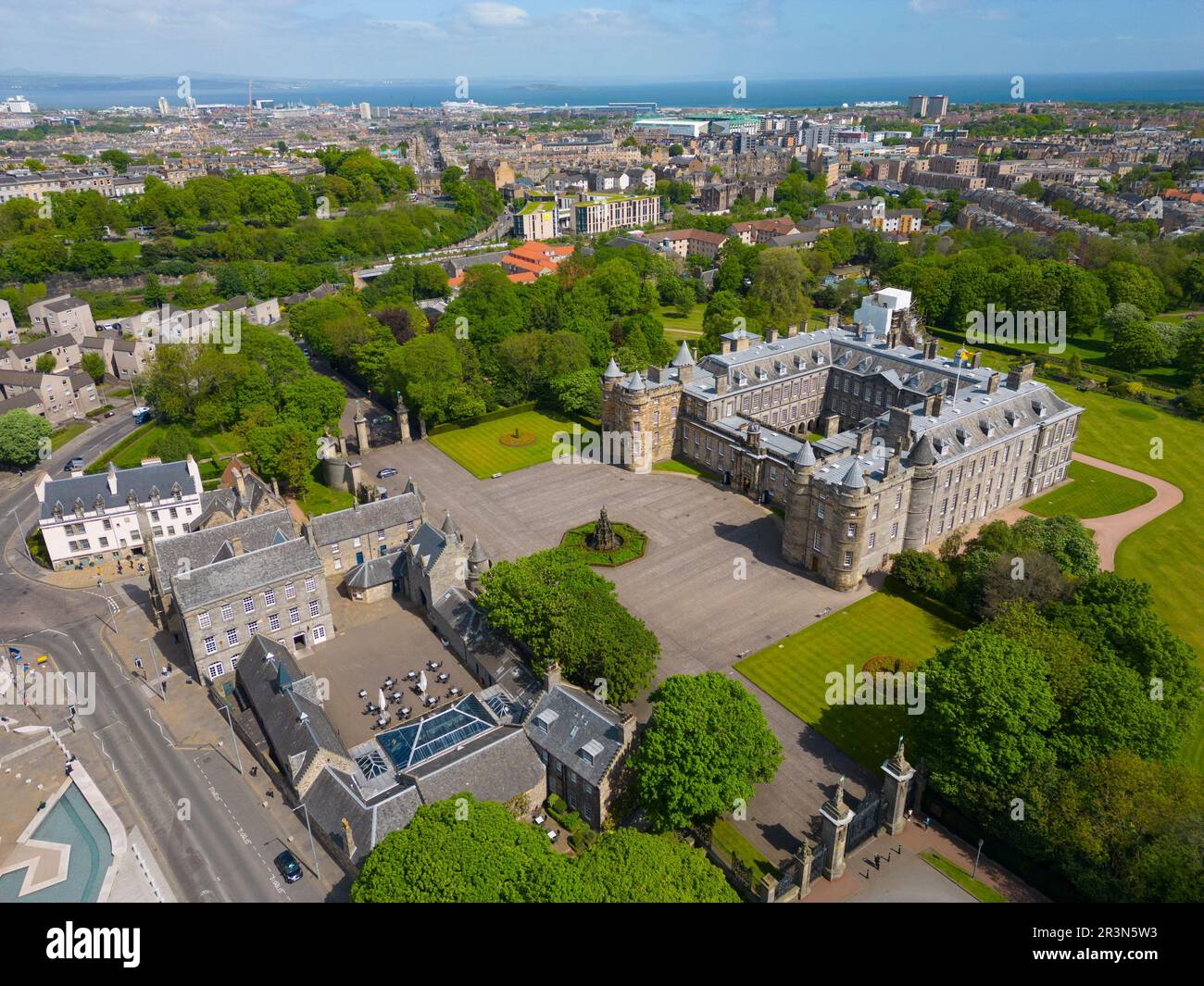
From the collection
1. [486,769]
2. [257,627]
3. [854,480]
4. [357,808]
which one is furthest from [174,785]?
[854,480]

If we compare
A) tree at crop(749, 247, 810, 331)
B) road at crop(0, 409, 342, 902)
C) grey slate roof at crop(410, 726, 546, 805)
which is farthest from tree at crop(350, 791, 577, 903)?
tree at crop(749, 247, 810, 331)

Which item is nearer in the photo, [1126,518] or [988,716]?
[988,716]

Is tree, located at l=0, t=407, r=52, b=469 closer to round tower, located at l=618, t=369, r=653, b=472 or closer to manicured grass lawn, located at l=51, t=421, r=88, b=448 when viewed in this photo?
manicured grass lawn, located at l=51, t=421, r=88, b=448

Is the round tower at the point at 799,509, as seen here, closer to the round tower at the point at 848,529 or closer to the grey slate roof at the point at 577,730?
the round tower at the point at 848,529

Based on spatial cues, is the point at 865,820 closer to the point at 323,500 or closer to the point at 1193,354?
the point at 323,500
